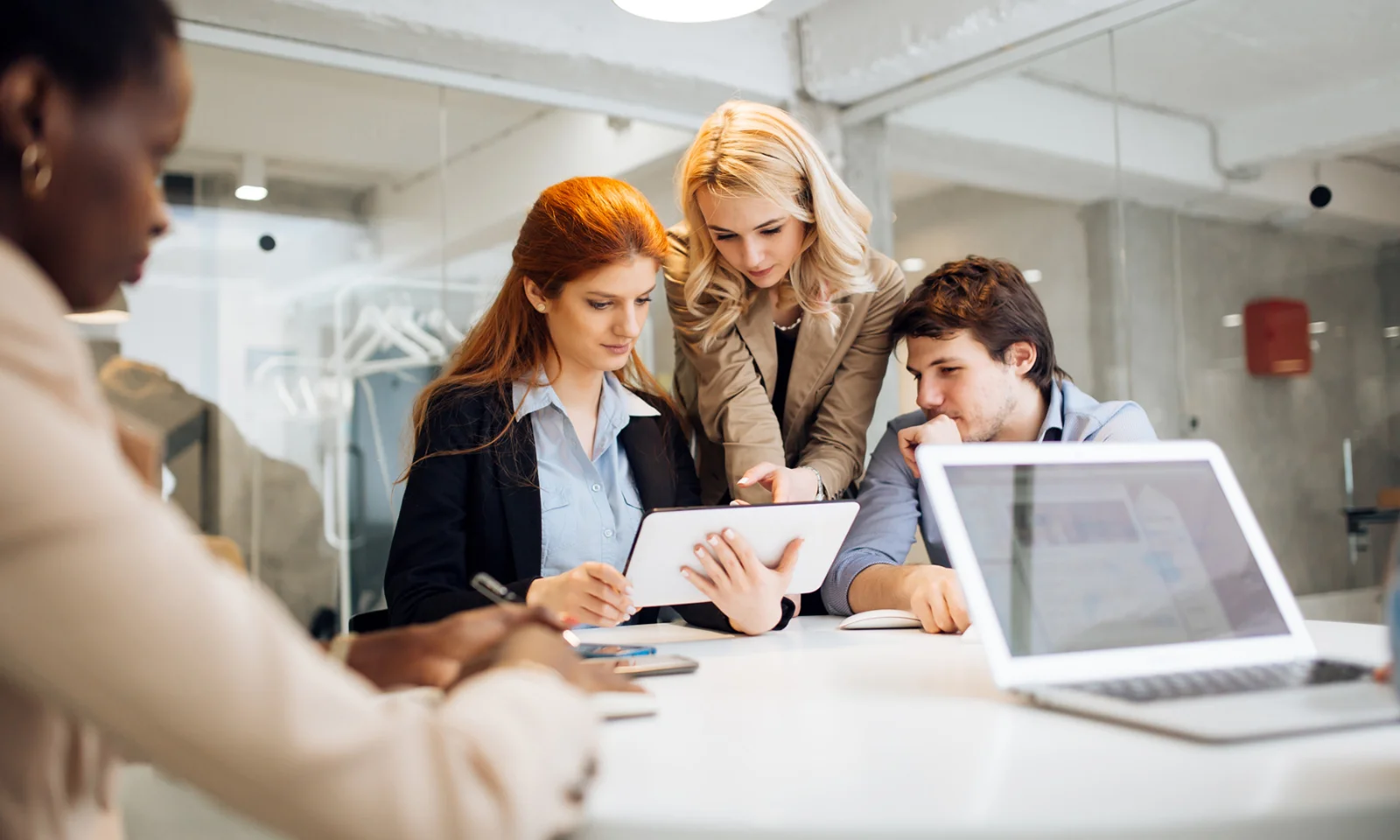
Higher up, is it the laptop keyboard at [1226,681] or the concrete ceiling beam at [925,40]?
the concrete ceiling beam at [925,40]

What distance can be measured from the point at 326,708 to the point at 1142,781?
516 mm

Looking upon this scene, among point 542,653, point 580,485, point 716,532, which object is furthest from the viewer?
point 580,485

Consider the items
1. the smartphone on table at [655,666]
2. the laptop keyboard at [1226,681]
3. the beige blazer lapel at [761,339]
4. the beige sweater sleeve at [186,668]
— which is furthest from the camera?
the beige blazer lapel at [761,339]

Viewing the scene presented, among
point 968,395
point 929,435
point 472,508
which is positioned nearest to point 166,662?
point 472,508

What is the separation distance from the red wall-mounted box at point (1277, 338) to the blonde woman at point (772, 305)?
1263 mm

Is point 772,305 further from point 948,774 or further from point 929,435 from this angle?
point 948,774

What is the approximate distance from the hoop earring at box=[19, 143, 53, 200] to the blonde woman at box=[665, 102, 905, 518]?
160 centimetres

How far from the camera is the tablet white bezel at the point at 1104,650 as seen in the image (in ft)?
3.25

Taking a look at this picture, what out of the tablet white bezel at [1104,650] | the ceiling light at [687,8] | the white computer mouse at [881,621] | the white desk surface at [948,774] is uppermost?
the ceiling light at [687,8]

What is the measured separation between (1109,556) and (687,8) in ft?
5.91

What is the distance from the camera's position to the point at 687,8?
2.45 meters

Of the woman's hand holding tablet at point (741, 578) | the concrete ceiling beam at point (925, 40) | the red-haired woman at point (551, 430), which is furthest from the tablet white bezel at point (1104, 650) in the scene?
the concrete ceiling beam at point (925, 40)

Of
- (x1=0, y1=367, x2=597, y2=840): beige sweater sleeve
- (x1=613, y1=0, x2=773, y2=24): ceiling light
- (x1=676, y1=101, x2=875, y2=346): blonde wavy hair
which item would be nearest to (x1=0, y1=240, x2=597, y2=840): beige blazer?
(x1=0, y1=367, x2=597, y2=840): beige sweater sleeve

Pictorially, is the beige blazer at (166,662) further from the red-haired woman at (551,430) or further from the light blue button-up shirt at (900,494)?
the light blue button-up shirt at (900,494)
